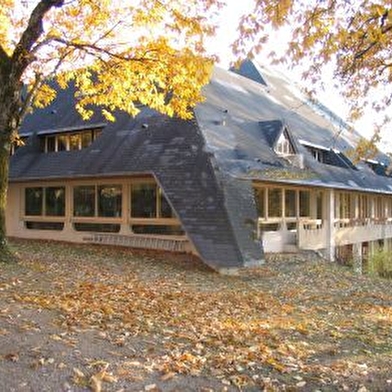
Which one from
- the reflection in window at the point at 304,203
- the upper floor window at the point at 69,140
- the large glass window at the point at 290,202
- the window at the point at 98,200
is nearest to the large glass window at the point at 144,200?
the window at the point at 98,200

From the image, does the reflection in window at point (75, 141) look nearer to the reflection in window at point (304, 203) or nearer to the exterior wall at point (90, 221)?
the exterior wall at point (90, 221)

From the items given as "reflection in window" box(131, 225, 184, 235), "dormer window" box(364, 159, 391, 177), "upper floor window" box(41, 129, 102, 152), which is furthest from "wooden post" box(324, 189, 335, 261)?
"upper floor window" box(41, 129, 102, 152)

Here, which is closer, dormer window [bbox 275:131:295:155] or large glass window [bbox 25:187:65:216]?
dormer window [bbox 275:131:295:155]

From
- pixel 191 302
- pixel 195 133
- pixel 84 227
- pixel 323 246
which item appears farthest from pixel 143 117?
pixel 191 302

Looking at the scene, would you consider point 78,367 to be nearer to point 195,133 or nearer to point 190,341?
point 190,341

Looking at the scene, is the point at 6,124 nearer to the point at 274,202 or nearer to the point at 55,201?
the point at 55,201

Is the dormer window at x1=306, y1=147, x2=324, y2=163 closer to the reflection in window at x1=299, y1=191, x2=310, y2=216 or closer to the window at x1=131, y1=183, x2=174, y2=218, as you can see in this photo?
the reflection in window at x1=299, y1=191, x2=310, y2=216

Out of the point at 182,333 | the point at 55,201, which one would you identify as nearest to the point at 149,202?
the point at 55,201

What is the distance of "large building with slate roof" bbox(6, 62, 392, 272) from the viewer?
1752 cm

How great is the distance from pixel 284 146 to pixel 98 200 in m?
7.73

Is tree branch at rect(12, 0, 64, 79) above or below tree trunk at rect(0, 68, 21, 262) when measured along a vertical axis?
above

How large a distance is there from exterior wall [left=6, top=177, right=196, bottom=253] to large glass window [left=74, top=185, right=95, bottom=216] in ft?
0.64

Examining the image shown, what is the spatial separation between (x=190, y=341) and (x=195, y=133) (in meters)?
12.5

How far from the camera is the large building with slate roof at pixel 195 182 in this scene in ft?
57.5
